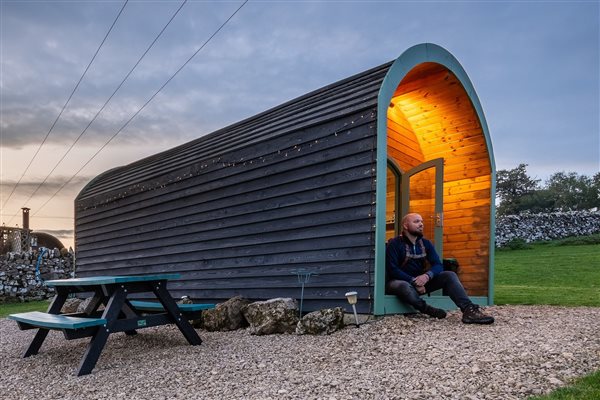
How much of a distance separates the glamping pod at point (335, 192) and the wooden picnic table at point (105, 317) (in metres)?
1.83

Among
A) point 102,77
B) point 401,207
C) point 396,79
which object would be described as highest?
point 102,77

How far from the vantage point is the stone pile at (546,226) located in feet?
71.3

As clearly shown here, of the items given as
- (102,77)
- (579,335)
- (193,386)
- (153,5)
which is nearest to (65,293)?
(193,386)

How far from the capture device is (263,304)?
5.96 m

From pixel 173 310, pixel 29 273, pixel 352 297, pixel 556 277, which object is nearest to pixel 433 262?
pixel 352 297

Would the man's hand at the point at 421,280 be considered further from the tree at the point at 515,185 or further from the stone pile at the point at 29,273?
the tree at the point at 515,185

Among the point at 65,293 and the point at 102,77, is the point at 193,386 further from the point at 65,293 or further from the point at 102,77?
the point at 102,77

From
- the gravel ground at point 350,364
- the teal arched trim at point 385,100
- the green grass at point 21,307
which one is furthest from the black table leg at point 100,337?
the green grass at point 21,307

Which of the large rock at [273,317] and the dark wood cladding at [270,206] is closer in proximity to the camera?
the large rock at [273,317]

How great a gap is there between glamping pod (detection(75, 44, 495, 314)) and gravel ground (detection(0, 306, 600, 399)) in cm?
105

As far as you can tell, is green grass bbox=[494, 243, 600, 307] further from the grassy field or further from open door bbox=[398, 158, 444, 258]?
open door bbox=[398, 158, 444, 258]

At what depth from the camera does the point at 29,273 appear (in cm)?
1692

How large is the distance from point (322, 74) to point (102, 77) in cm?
585

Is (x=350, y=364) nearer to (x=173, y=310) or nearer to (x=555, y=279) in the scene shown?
(x=173, y=310)
